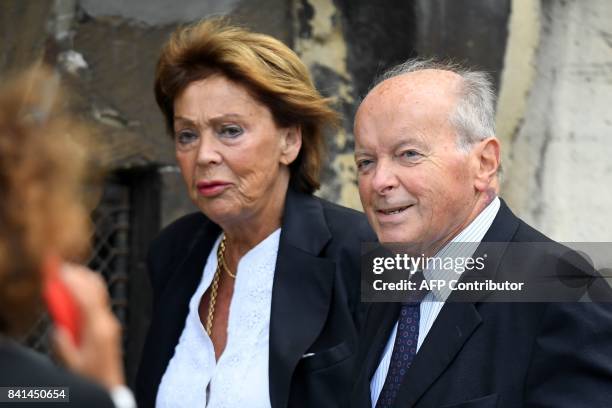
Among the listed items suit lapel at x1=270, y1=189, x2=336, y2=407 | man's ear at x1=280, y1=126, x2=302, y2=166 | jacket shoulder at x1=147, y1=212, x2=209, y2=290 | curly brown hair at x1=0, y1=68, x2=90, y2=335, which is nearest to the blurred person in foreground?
curly brown hair at x1=0, y1=68, x2=90, y2=335

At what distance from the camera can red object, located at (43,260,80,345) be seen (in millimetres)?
1178

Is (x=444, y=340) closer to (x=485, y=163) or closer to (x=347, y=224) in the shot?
(x=485, y=163)

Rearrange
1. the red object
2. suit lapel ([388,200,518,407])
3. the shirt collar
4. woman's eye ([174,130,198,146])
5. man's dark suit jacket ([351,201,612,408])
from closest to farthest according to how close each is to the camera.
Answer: the red object < man's dark suit jacket ([351,201,612,408]) < suit lapel ([388,200,518,407]) < the shirt collar < woman's eye ([174,130,198,146])

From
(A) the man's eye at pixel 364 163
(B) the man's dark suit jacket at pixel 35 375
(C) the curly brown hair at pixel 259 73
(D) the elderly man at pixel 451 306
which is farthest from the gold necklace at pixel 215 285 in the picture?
(B) the man's dark suit jacket at pixel 35 375

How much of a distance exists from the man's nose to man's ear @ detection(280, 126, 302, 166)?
802 mm

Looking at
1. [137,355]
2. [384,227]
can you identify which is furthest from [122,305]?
[384,227]

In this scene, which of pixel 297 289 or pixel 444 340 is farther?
pixel 297 289

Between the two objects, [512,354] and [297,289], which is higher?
[297,289]

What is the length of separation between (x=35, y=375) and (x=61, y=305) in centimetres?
12

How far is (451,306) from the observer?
2.37m

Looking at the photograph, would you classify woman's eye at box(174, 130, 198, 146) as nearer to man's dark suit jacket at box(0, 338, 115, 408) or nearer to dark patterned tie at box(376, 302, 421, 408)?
dark patterned tie at box(376, 302, 421, 408)

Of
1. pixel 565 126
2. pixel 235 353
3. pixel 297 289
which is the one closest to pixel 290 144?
pixel 297 289

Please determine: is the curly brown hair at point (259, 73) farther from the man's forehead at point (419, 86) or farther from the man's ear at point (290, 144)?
the man's forehead at point (419, 86)

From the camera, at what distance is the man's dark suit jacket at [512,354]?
214cm
